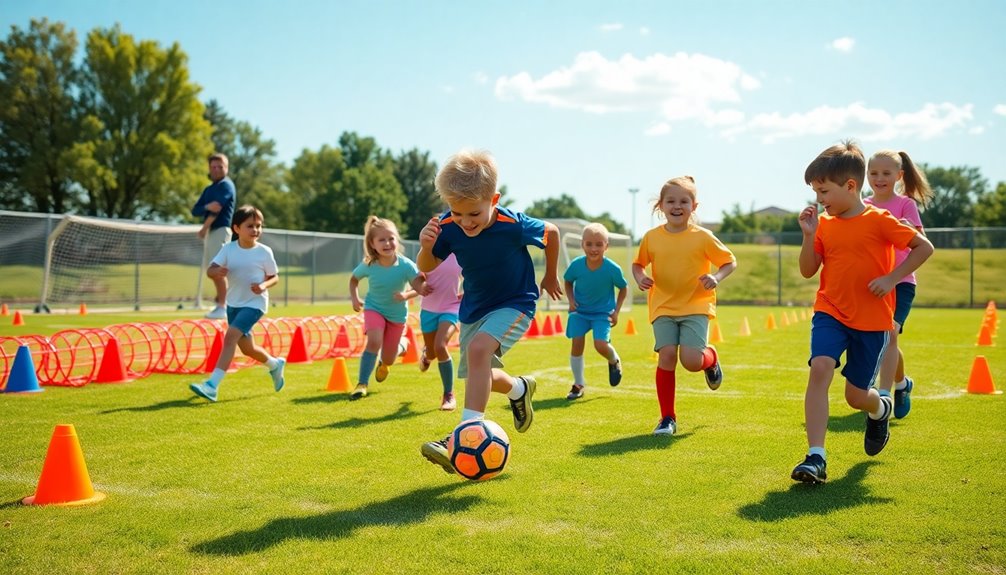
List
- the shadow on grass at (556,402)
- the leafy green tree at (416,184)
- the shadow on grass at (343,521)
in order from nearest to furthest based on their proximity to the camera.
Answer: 1. the shadow on grass at (343,521)
2. the shadow on grass at (556,402)
3. the leafy green tree at (416,184)

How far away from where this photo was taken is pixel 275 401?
27.9 ft

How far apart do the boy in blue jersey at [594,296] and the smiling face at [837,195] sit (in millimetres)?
3833

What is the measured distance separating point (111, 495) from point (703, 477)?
351 centimetres

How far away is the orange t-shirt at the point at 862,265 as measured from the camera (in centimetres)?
525

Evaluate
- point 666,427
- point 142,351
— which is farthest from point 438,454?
point 142,351

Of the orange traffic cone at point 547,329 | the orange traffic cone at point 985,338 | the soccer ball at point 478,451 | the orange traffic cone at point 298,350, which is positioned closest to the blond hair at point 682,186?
the soccer ball at point 478,451

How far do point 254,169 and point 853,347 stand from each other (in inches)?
3613

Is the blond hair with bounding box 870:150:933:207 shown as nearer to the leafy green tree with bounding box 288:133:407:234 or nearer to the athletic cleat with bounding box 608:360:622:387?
the athletic cleat with bounding box 608:360:622:387

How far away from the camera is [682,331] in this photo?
697 centimetres

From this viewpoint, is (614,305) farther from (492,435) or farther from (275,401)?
(492,435)

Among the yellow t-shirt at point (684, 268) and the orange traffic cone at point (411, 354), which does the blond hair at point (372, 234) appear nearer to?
the yellow t-shirt at point (684, 268)

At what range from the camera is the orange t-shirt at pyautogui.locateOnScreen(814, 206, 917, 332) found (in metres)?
5.25

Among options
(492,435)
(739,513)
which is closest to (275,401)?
(492,435)

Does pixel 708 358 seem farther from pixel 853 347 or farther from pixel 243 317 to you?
pixel 243 317
